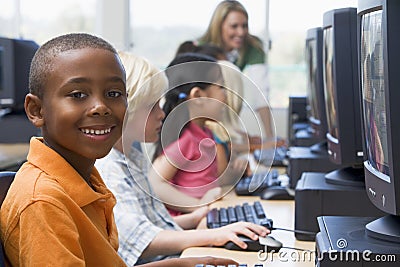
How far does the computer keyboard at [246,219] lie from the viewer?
67.8 inches

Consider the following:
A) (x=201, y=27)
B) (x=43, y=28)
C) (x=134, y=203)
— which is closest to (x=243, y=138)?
(x=134, y=203)

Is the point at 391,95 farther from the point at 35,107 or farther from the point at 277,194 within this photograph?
the point at 277,194

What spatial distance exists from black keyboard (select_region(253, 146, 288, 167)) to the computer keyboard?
867 mm

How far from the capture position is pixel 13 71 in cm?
415

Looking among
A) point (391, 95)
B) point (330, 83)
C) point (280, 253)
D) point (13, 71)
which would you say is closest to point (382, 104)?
point (391, 95)

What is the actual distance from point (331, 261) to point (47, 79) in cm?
54

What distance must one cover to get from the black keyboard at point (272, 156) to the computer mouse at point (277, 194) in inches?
15.3

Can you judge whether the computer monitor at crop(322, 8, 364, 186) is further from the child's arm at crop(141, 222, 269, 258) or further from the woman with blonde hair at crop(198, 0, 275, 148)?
the woman with blonde hair at crop(198, 0, 275, 148)

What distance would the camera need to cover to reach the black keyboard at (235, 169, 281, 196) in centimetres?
260

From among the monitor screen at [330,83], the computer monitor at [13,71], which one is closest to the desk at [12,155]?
the computer monitor at [13,71]

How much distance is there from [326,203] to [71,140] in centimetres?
75

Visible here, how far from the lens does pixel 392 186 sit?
1243mm

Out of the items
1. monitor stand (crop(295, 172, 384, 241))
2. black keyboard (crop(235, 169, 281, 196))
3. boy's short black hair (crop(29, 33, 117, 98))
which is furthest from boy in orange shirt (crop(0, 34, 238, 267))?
black keyboard (crop(235, 169, 281, 196))

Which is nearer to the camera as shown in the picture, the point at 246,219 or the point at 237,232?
the point at 237,232
